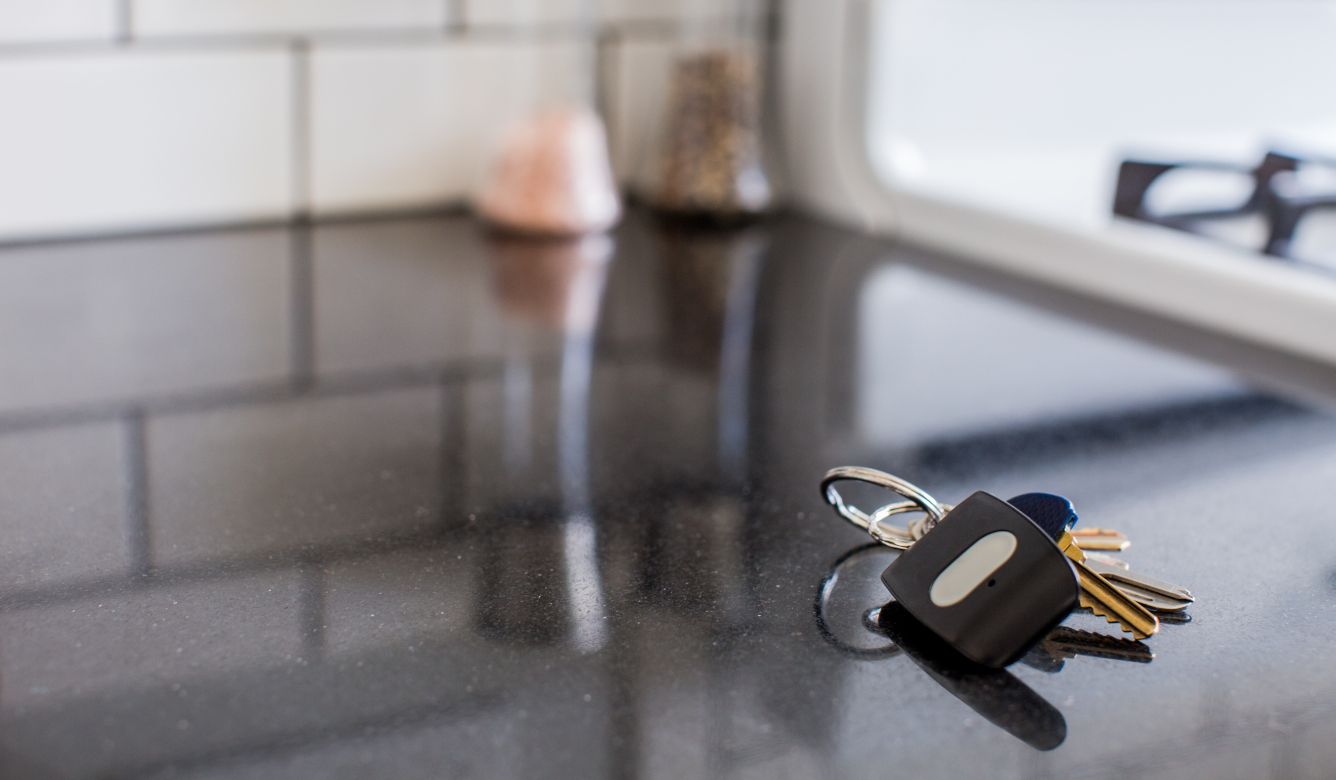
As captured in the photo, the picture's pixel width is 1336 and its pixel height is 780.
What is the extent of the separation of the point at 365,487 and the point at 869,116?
2.06 feet

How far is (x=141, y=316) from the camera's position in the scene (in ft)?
2.76

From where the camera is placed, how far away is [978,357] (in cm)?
84

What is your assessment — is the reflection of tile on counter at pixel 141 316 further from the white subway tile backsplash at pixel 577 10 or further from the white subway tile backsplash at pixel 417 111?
the white subway tile backsplash at pixel 577 10

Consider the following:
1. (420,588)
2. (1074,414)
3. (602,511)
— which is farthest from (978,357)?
(420,588)

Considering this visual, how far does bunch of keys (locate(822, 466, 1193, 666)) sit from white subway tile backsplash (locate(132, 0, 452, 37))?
651 millimetres

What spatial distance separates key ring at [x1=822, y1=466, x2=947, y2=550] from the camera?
1.76ft

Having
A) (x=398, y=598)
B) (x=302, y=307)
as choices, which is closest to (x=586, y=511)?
(x=398, y=598)

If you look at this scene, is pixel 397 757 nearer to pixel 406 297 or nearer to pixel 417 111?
pixel 406 297

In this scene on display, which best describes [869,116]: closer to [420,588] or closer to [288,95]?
[288,95]

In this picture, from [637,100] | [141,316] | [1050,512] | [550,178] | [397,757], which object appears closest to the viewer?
[397,757]

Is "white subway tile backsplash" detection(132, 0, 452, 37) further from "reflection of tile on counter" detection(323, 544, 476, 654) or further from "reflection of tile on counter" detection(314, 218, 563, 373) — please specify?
"reflection of tile on counter" detection(323, 544, 476, 654)

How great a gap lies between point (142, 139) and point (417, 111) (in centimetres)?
20

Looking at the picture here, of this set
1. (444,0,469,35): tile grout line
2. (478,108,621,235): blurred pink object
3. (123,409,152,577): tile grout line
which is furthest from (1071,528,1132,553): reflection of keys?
(444,0,469,35): tile grout line

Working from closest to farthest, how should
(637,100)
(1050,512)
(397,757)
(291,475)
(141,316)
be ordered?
(397,757)
(1050,512)
(291,475)
(141,316)
(637,100)
